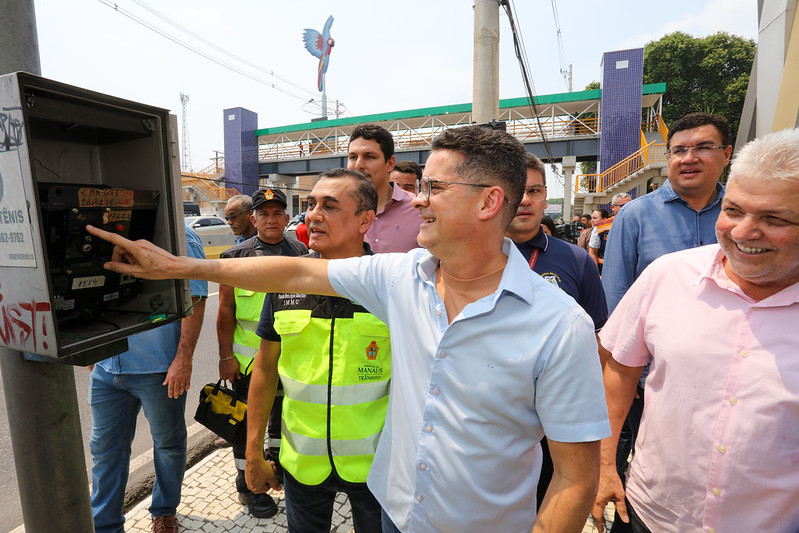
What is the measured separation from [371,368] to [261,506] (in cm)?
149

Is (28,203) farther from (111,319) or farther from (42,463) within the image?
(42,463)

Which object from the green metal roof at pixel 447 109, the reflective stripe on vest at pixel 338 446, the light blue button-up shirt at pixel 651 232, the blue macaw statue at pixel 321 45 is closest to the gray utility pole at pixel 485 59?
the light blue button-up shirt at pixel 651 232

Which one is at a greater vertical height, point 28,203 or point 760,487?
point 28,203

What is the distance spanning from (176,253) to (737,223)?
1.87 meters

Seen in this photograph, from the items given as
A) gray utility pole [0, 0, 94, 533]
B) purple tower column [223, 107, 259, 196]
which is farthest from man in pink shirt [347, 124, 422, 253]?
purple tower column [223, 107, 259, 196]

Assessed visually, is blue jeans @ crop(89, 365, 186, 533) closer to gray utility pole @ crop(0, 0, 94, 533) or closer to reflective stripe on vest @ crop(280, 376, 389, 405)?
gray utility pole @ crop(0, 0, 94, 533)

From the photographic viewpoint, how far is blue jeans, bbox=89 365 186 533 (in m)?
2.22

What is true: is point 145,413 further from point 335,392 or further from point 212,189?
point 212,189

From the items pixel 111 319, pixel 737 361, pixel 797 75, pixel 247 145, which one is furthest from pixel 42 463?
pixel 247 145

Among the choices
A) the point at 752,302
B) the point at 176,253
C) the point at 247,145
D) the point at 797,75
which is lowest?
the point at 752,302

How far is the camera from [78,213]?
1.31m

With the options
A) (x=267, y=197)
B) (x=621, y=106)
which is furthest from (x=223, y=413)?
(x=621, y=106)

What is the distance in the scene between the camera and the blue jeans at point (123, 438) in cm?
222

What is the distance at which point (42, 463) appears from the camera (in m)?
1.39
